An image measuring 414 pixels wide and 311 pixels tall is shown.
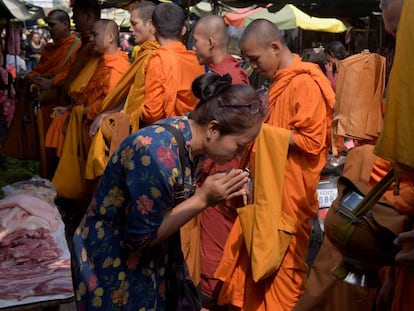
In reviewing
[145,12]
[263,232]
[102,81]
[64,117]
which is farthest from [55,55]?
[263,232]

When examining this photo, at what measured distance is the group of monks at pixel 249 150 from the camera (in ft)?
12.3

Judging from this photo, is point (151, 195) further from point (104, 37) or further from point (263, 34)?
point (104, 37)

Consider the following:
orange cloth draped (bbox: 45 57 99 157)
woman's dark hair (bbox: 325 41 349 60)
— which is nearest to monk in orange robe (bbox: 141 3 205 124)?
orange cloth draped (bbox: 45 57 99 157)

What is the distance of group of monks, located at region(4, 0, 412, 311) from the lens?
3.76m

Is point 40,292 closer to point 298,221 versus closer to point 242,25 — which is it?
point 298,221

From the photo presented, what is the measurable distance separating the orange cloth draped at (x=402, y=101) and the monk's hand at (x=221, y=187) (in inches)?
25.6

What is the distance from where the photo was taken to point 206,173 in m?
4.42

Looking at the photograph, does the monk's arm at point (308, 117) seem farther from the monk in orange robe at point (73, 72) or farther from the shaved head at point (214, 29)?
the monk in orange robe at point (73, 72)

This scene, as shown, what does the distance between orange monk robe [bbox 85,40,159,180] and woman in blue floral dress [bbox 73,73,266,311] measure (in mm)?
2385

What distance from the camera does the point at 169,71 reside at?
4684 mm

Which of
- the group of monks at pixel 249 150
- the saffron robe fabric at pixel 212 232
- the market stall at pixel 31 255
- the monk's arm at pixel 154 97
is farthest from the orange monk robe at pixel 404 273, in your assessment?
the monk's arm at pixel 154 97

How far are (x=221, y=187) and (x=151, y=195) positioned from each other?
25cm

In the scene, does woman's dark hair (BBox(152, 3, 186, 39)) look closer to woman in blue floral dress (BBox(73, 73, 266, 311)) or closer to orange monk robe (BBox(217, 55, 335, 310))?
orange monk robe (BBox(217, 55, 335, 310))

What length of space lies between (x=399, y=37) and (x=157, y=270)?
4.14 feet
